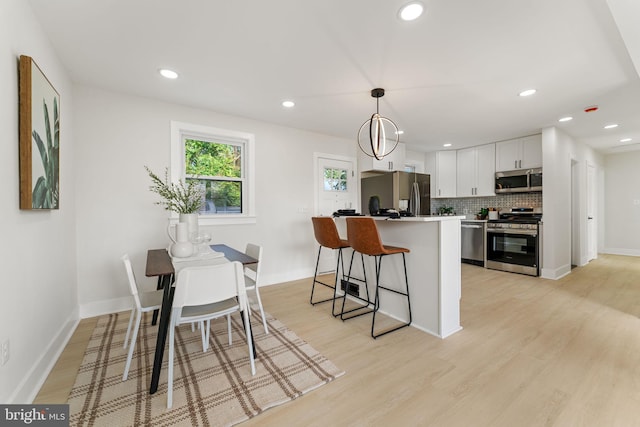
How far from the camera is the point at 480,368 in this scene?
184 cm

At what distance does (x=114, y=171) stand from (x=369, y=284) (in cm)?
308

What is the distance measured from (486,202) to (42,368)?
6.69 m

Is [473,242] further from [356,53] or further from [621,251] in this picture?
[356,53]

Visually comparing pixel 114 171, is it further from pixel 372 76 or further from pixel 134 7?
pixel 372 76

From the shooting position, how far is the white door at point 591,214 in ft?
17.4

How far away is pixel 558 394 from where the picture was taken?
5.20 ft

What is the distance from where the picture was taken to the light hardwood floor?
4.72 feet

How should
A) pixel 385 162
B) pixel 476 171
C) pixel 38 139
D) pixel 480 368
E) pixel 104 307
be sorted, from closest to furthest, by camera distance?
pixel 38 139
pixel 480 368
pixel 104 307
pixel 385 162
pixel 476 171

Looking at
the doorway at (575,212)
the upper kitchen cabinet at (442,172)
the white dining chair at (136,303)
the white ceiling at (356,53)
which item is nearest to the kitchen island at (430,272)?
the white ceiling at (356,53)

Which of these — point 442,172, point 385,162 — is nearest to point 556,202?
point 442,172

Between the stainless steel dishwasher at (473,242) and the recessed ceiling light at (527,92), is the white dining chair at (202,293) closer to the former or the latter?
the recessed ceiling light at (527,92)

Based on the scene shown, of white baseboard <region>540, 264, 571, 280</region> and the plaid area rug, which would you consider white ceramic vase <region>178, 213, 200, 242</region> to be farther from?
white baseboard <region>540, 264, 571, 280</region>

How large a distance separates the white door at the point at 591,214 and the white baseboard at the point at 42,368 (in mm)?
8080

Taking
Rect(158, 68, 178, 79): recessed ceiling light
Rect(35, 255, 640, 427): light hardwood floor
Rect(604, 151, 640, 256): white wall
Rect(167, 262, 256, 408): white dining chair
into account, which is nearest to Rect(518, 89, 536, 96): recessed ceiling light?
Rect(35, 255, 640, 427): light hardwood floor
